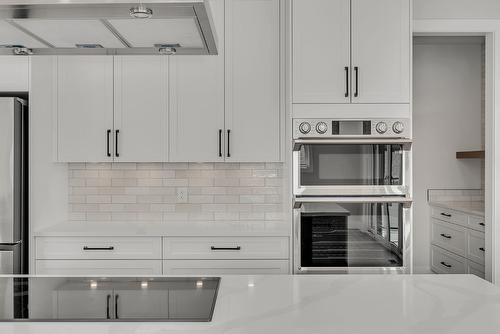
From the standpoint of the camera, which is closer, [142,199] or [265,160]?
[265,160]

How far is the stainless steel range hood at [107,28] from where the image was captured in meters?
1.18

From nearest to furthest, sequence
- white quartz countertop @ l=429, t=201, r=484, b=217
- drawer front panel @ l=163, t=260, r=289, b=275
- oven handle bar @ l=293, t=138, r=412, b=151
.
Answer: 1. oven handle bar @ l=293, t=138, r=412, b=151
2. drawer front panel @ l=163, t=260, r=289, b=275
3. white quartz countertop @ l=429, t=201, r=484, b=217

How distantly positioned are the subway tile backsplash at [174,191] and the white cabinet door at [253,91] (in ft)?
1.12

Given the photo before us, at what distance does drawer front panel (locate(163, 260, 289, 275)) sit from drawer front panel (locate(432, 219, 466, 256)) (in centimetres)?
172


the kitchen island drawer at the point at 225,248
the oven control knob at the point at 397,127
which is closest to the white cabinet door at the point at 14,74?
the kitchen island drawer at the point at 225,248

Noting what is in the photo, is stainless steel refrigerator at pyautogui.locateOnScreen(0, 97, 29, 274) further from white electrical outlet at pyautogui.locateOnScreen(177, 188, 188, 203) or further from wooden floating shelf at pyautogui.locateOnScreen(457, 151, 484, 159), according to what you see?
wooden floating shelf at pyautogui.locateOnScreen(457, 151, 484, 159)

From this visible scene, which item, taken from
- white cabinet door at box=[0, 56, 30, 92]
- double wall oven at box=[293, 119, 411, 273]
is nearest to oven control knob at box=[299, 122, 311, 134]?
double wall oven at box=[293, 119, 411, 273]

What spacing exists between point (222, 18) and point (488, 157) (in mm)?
2274

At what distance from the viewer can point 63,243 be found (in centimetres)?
315

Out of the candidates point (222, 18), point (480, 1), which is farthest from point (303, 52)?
point (480, 1)

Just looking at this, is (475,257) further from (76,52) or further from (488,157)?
(76,52)

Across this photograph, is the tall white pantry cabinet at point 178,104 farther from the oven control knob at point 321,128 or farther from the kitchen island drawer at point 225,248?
the kitchen island drawer at point 225,248

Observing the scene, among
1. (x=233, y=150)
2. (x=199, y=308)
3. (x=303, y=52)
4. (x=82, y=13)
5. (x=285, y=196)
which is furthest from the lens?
(x=285, y=196)

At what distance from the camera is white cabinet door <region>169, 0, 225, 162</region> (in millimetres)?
3377
